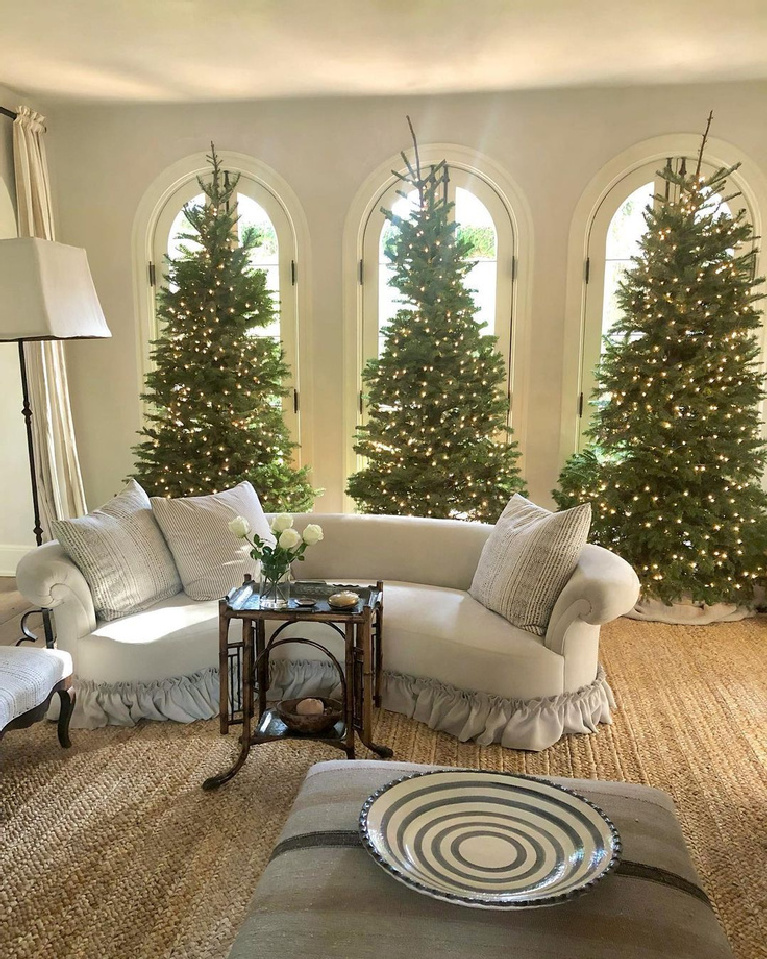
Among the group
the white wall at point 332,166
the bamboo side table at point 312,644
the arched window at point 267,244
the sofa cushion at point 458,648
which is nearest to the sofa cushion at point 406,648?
the sofa cushion at point 458,648

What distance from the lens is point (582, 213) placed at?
516 centimetres

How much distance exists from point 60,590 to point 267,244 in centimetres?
315

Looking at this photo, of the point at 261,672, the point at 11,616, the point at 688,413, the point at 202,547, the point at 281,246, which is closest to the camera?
the point at 261,672

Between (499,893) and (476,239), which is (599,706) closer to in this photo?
(499,893)

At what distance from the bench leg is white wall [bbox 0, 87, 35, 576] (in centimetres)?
286

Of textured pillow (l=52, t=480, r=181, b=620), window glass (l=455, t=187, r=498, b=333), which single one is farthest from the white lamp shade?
window glass (l=455, t=187, r=498, b=333)

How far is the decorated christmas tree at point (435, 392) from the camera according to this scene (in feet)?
15.4

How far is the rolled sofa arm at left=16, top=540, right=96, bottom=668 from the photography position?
318 centimetres

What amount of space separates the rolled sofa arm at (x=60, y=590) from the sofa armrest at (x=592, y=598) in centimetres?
188

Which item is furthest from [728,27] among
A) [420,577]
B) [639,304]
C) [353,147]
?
[420,577]

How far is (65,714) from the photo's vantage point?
3.06 metres

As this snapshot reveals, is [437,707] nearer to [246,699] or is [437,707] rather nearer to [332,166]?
[246,699]

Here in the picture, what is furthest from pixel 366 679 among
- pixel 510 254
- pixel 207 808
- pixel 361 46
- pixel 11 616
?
pixel 510 254

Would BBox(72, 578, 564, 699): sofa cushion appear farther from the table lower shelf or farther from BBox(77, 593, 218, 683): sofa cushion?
the table lower shelf
